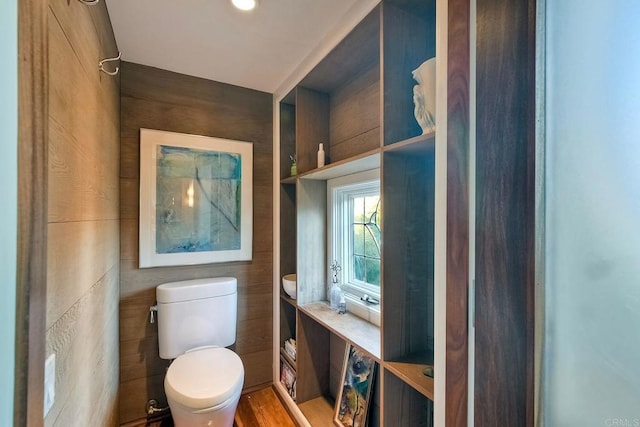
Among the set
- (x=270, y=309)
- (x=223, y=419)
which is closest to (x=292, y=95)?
(x=270, y=309)

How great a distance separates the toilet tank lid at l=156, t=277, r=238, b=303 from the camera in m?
1.73

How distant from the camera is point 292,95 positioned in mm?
2020

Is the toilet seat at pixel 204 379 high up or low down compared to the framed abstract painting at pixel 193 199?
down

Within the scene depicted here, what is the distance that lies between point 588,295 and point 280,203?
179 centimetres

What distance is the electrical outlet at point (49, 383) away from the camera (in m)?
0.67

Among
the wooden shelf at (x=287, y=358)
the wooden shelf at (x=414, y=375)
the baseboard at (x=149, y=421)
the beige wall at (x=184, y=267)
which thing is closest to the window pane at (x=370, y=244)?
the wooden shelf at (x=414, y=375)

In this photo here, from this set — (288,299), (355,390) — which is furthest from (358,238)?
(355,390)

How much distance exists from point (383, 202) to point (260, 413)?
1.69 metres

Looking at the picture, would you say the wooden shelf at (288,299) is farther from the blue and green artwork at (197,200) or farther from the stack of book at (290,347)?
the blue and green artwork at (197,200)

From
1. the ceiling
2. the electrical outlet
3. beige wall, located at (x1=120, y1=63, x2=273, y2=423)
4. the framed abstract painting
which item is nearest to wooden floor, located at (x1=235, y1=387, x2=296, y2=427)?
beige wall, located at (x1=120, y1=63, x2=273, y2=423)

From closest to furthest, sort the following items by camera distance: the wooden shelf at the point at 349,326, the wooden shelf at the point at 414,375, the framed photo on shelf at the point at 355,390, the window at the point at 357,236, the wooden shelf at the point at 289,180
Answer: the wooden shelf at the point at 414,375 < the wooden shelf at the point at 349,326 < the framed photo on shelf at the point at 355,390 < the window at the point at 357,236 < the wooden shelf at the point at 289,180

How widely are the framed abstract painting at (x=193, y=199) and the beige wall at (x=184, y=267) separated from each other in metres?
0.06

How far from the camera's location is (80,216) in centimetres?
97

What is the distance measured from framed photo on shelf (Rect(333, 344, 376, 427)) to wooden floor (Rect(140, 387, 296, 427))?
0.44m
